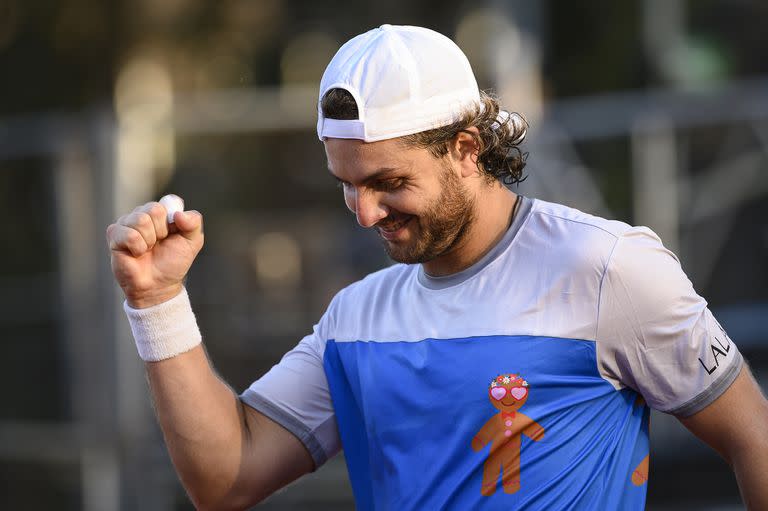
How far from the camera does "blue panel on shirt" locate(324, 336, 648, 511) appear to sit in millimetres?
2957

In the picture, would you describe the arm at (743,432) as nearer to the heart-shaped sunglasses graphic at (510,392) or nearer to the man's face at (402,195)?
the heart-shaped sunglasses graphic at (510,392)

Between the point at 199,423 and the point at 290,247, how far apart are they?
786 cm

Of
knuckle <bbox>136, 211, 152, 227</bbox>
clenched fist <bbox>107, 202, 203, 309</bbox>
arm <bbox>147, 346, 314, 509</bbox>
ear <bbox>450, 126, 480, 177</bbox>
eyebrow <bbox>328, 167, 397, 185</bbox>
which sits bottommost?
arm <bbox>147, 346, 314, 509</bbox>

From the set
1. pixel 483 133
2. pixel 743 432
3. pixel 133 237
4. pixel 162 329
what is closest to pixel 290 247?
pixel 483 133

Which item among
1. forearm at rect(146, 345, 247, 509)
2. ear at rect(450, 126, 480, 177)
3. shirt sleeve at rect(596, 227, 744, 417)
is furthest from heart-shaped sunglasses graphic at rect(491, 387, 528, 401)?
forearm at rect(146, 345, 247, 509)

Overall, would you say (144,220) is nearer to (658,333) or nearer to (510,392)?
(510,392)

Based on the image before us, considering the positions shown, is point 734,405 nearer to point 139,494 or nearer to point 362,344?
point 362,344

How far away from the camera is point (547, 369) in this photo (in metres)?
2.98

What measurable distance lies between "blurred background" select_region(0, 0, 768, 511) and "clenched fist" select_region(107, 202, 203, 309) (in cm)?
466

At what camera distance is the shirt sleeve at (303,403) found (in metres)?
3.32

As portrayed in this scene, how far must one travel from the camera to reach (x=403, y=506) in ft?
10.1

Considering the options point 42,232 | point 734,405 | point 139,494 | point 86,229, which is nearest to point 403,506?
point 734,405

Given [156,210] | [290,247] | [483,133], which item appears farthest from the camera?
[290,247]

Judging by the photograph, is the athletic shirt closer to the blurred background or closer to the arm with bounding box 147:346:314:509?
the arm with bounding box 147:346:314:509
